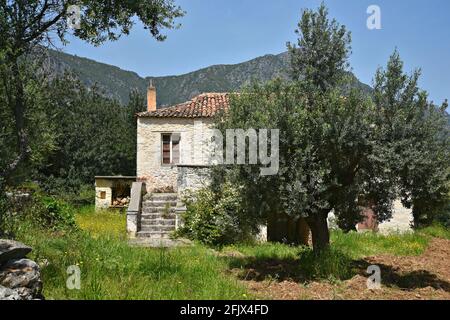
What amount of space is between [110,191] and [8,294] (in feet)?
53.9

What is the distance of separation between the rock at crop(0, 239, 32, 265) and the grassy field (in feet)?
2.42

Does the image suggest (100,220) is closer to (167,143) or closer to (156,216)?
(156,216)

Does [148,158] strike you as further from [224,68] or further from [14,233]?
[224,68]

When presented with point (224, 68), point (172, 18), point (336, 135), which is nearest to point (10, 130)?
point (172, 18)

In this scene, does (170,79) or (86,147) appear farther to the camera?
(170,79)

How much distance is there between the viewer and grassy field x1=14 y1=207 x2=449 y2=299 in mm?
6730

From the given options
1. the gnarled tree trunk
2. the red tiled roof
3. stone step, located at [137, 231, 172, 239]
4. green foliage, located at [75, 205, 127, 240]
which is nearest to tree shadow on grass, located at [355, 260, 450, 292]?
the gnarled tree trunk

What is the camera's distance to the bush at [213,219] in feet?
43.1

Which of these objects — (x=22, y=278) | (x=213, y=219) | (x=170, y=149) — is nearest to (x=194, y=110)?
(x=170, y=149)

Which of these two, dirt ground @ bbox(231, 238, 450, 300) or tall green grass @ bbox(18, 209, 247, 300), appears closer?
tall green grass @ bbox(18, 209, 247, 300)

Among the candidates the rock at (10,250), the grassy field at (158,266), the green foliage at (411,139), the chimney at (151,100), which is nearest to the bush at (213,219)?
the grassy field at (158,266)

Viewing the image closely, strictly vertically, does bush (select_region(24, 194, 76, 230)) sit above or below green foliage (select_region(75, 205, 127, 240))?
above

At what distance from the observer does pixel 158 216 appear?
54.8 ft

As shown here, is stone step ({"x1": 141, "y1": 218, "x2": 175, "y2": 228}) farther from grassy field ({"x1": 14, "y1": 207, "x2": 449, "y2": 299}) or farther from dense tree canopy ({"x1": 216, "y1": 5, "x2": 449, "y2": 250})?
dense tree canopy ({"x1": 216, "y1": 5, "x2": 449, "y2": 250})
